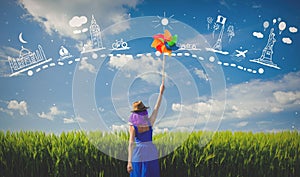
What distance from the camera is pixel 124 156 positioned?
497 centimetres

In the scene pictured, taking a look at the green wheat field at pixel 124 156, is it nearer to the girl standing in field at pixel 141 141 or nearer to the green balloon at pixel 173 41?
the girl standing in field at pixel 141 141

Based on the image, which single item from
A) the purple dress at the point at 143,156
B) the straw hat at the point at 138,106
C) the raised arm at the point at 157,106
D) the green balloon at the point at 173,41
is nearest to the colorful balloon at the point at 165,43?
the green balloon at the point at 173,41

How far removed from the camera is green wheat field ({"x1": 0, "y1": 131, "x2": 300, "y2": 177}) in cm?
488

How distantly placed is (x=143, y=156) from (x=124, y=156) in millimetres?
838

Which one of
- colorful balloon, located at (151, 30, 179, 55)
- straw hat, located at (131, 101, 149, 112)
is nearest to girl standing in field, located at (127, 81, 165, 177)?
straw hat, located at (131, 101, 149, 112)

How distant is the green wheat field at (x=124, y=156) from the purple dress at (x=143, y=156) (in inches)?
28.5

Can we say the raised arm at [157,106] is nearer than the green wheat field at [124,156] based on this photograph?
Yes

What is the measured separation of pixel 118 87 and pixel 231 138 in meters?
2.02

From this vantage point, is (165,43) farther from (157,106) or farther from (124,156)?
(124,156)

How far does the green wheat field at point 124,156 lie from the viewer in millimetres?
4883

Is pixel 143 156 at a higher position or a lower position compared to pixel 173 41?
lower

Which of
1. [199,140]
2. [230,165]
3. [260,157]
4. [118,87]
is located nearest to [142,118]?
[118,87]

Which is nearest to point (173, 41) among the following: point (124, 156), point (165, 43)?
point (165, 43)

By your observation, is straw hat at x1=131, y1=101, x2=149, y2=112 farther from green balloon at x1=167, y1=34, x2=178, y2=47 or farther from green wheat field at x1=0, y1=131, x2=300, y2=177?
green wheat field at x1=0, y1=131, x2=300, y2=177
